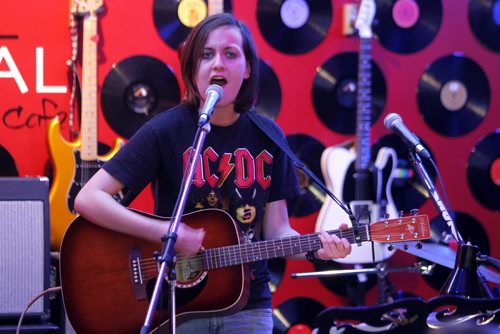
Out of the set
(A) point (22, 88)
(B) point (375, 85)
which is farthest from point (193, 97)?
(B) point (375, 85)

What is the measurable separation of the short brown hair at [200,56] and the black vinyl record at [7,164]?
5.49 ft

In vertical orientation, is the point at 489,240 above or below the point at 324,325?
below

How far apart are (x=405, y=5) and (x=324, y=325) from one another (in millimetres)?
3270

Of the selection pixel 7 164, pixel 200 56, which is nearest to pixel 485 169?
pixel 200 56

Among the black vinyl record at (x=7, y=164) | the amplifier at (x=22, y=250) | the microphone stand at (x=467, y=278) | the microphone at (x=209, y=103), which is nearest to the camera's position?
the microphone at (x=209, y=103)

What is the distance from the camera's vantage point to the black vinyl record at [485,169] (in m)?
4.95

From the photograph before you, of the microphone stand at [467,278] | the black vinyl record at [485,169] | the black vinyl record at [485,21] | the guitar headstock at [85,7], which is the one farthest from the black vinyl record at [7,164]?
the black vinyl record at [485,21]

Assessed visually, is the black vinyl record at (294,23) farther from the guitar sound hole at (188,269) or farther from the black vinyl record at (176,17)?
the guitar sound hole at (188,269)

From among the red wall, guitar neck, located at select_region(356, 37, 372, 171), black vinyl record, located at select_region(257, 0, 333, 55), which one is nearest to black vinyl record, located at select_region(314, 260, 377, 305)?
the red wall

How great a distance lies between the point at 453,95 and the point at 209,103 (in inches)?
111

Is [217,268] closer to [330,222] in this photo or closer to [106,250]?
[106,250]

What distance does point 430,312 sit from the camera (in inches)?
77.9

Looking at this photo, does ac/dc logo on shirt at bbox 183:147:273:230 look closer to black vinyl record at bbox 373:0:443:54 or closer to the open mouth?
the open mouth

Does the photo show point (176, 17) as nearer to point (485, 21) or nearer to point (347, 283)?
point (347, 283)
